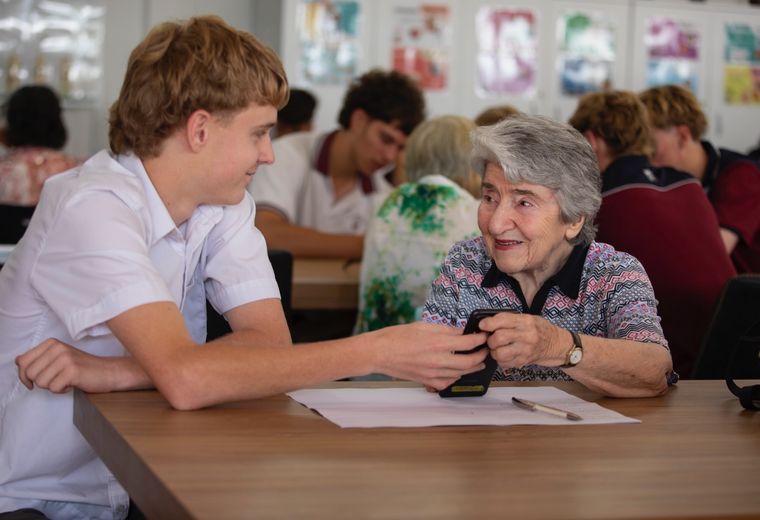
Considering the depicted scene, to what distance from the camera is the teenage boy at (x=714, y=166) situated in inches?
149

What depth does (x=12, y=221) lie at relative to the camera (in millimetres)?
3926

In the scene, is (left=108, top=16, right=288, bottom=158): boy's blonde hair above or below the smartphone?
above

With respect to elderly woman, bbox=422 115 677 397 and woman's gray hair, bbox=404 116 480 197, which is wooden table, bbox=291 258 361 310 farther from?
elderly woman, bbox=422 115 677 397

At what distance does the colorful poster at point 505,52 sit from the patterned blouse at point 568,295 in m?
4.84

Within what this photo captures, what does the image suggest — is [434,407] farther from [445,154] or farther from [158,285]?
[445,154]

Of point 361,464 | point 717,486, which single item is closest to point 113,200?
point 361,464

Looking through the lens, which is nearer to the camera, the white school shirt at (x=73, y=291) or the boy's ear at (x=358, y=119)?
the white school shirt at (x=73, y=291)

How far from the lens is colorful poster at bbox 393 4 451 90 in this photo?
676cm

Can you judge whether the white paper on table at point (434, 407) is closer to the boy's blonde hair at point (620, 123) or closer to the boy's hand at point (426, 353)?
the boy's hand at point (426, 353)

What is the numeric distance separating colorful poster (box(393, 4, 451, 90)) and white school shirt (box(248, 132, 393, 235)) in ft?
7.83

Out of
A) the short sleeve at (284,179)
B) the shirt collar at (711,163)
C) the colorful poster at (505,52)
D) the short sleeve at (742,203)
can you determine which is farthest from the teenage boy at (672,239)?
the colorful poster at (505,52)

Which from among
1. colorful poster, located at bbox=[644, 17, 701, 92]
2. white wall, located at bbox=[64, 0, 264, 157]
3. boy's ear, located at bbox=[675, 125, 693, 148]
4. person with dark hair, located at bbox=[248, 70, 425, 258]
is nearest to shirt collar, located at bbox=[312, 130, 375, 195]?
person with dark hair, located at bbox=[248, 70, 425, 258]

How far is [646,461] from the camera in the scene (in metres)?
1.36

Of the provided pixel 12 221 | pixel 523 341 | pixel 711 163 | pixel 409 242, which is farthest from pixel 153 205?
pixel 711 163
